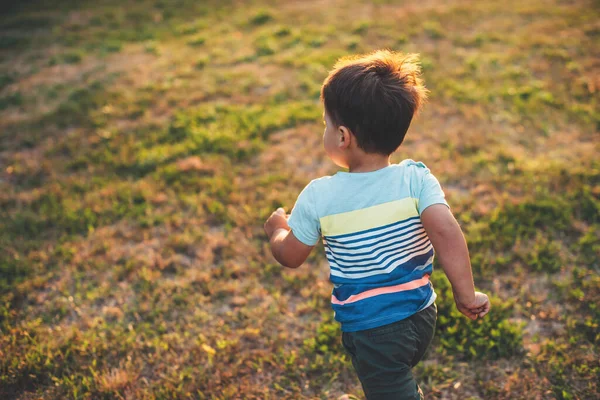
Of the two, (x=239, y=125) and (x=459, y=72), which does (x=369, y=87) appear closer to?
(x=239, y=125)

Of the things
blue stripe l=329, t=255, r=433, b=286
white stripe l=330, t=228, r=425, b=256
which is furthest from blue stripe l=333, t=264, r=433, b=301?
white stripe l=330, t=228, r=425, b=256

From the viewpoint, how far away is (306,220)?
1.92 metres

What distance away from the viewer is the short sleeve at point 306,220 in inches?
74.8

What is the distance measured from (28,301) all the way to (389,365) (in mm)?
2725

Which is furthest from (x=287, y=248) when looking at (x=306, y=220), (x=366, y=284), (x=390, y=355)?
(x=390, y=355)

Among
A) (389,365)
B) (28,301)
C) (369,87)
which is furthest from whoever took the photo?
(28,301)

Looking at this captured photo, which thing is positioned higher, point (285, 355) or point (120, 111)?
point (120, 111)

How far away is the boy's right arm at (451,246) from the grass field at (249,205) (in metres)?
1.12

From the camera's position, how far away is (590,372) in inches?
107

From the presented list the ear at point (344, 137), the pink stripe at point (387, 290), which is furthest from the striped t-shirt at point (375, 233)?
the ear at point (344, 137)

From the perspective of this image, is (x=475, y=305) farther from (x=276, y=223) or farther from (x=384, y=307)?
(x=276, y=223)

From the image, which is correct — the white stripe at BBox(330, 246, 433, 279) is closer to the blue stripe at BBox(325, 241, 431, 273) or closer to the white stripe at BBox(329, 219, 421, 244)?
the blue stripe at BBox(325, 241, 431, 273)

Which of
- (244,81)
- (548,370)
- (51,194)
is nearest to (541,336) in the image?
(548,370)

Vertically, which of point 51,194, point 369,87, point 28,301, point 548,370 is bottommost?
point 548,370
